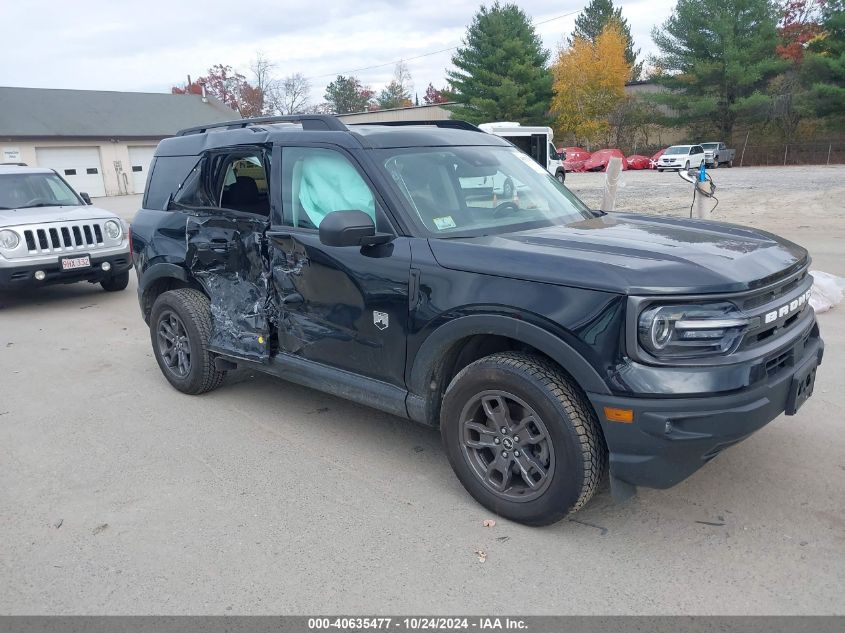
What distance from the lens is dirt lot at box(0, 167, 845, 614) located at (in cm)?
298

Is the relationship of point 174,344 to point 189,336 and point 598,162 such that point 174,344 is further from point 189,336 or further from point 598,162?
point 598,162

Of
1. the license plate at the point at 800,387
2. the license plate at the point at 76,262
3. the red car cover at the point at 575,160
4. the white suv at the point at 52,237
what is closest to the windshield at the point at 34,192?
the white suv at the point at 52,237

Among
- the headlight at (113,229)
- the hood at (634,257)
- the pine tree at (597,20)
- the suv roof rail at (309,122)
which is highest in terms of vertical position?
the pine tree at (597,20)

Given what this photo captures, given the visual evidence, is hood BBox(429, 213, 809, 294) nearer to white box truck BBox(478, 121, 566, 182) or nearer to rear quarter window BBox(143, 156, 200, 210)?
rear quarter window BBox(143, 156, 200, 210)

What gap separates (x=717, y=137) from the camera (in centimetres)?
4769

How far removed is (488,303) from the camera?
335 centimetres

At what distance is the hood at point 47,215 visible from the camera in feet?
28.9

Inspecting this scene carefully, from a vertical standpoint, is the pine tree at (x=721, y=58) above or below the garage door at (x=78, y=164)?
above

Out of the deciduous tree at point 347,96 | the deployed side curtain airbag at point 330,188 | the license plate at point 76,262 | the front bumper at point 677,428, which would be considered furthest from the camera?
the deciduous tree at point 347,96

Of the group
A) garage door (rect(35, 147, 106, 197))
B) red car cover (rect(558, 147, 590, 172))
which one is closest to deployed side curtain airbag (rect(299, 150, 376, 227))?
garage door (rect(35, 147, 106, 197))

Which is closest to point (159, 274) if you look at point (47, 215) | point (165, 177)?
point (165, 177)
